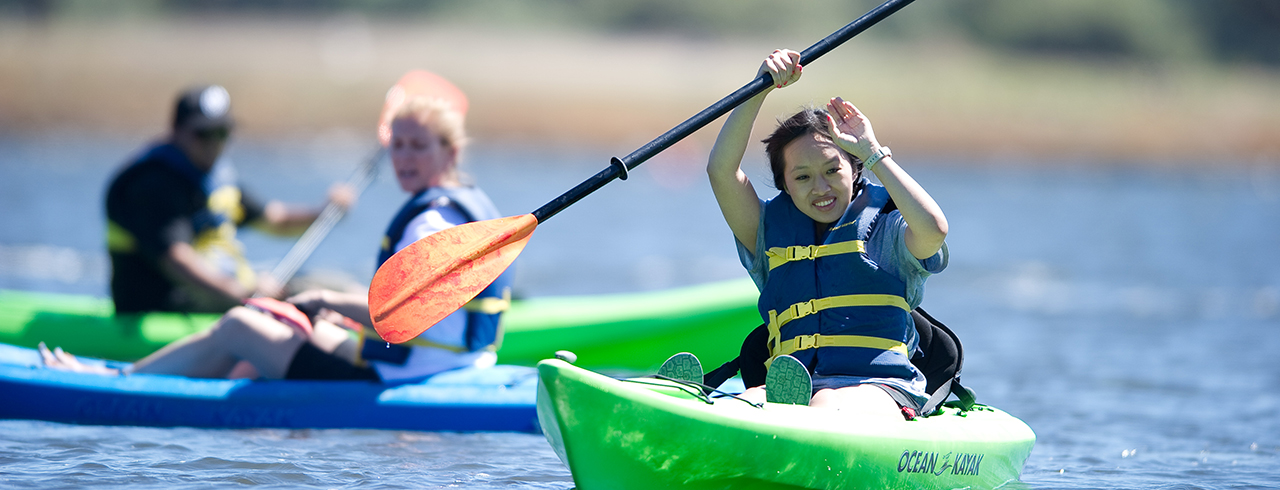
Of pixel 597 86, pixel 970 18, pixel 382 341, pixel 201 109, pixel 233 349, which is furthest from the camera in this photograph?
pixel 970 18

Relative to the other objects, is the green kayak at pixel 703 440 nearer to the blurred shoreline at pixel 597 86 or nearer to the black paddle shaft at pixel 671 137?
the black paddle shaft at pixel 671 137

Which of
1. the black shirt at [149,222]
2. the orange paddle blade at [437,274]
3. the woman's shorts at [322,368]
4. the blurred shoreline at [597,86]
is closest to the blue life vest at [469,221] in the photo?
the woman's shorts at [322,368]

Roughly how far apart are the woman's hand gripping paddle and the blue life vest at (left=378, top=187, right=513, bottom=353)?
0.72 metres

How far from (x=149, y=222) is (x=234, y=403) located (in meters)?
1.45

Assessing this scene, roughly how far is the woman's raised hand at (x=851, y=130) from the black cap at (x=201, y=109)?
3516 mm

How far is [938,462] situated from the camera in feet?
11.6

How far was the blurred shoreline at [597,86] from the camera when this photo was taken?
2944cm

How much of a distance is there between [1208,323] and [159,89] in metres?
25.7

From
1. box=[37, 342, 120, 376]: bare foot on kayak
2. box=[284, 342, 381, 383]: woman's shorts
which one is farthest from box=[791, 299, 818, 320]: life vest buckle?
box=[37, 342, 120, 376]: bare foot on kayak

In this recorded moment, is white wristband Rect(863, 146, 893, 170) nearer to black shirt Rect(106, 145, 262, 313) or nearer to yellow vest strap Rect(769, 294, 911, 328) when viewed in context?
yellow vest strap Rect(769, 294, 911, 328)

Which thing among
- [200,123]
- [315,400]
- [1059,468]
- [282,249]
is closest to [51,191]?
[282,249]

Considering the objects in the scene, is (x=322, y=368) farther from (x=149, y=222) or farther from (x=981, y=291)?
(x=981, y=291)

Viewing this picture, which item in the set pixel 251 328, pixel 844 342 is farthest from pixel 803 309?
pixel 251 328

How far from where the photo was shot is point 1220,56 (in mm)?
39906
